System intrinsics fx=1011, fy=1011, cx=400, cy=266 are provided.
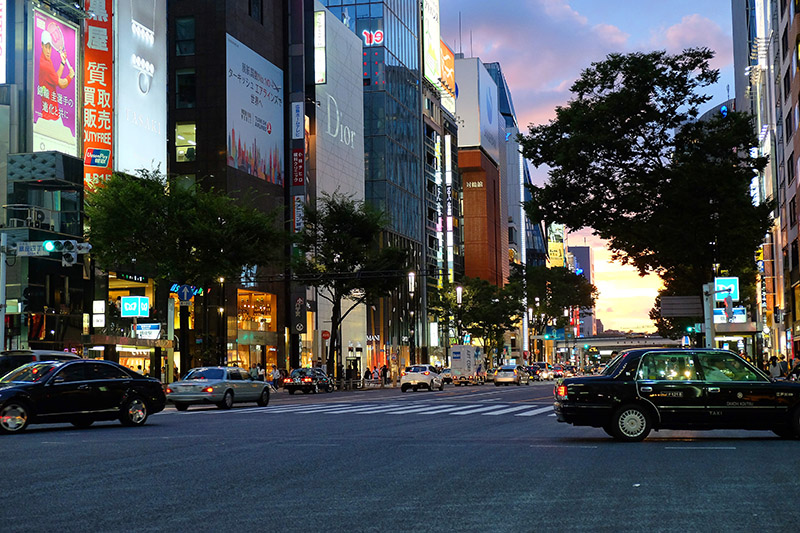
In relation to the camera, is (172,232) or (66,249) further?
(172,232)

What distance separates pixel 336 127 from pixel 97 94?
115 ft

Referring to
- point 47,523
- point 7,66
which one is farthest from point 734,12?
point 47,523

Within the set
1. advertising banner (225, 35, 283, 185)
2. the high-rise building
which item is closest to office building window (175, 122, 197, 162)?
advertising banner (225, 35, 283, 185)

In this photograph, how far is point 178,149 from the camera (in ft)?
231

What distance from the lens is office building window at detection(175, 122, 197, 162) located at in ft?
229

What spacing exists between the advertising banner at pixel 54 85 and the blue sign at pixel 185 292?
899 cm

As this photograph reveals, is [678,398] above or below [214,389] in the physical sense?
above

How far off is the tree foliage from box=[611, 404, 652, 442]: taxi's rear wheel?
29228 millimetres

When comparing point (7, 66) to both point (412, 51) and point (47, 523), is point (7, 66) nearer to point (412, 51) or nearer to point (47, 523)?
point (47, 523)

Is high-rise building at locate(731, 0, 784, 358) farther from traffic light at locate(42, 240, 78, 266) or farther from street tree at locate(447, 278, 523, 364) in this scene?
traffic light at locate(42, 240, 78, 266)

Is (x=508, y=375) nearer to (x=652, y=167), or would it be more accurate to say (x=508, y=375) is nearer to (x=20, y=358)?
(x=652, y=167)

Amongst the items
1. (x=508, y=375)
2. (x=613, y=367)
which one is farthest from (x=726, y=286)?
(x=613, y=367)

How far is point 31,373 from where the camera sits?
21.7 meters

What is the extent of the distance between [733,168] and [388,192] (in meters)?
64.5
